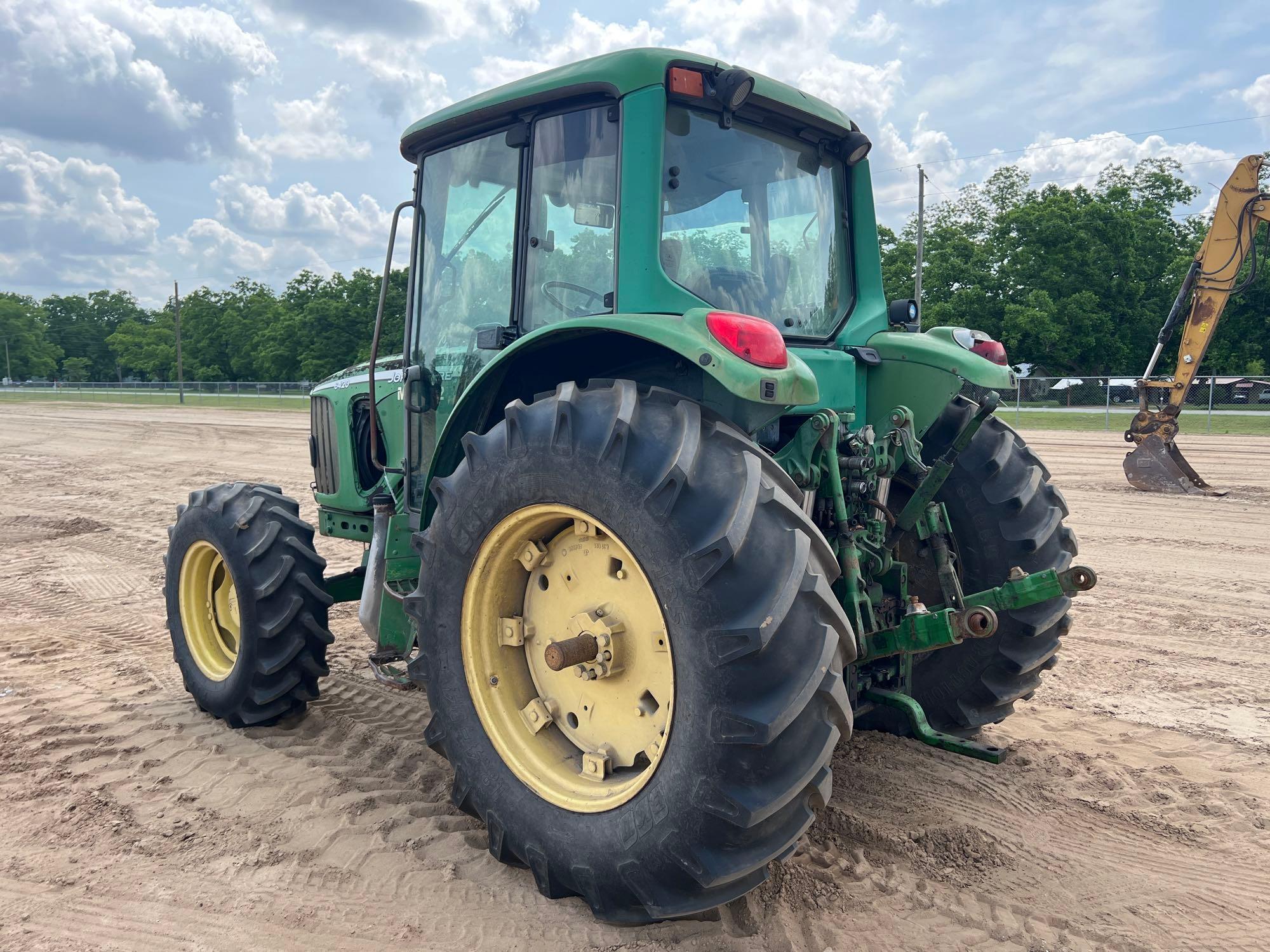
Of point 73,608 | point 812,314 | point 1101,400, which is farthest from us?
point 1101,400

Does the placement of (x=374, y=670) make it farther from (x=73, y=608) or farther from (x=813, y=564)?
(x=73, y=608)

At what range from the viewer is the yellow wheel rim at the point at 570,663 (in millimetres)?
2709

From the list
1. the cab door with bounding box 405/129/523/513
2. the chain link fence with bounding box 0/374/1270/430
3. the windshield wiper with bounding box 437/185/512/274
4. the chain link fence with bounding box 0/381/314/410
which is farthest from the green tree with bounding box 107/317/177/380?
the windshield wiper with bounding box 437/185/512/274

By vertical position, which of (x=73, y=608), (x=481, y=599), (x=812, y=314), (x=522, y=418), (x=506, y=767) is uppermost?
(x=812, y=314)

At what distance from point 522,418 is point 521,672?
2.87ft

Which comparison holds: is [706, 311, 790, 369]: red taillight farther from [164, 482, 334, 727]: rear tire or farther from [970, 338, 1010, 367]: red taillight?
[164, 482, 334, 727]: rear tire

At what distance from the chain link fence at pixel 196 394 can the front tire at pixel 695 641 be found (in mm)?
33492

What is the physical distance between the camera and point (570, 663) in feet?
8.88

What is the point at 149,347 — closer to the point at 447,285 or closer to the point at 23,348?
the point at 23,348

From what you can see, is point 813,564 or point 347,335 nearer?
point 813,564

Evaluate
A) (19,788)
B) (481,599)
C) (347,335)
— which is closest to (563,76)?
(481,599)

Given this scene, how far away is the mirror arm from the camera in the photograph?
3830mm

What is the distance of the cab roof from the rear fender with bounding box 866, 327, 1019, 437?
894mm

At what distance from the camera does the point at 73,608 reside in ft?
21.1
